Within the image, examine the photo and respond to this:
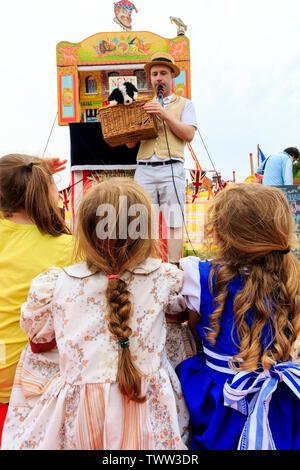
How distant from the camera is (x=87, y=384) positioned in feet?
2.70

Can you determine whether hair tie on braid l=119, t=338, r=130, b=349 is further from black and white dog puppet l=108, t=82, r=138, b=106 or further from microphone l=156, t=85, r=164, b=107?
microphone l=156, t=85, r=164, b=107

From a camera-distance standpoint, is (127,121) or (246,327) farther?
(127,121)

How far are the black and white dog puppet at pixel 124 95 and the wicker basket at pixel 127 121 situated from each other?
25mm

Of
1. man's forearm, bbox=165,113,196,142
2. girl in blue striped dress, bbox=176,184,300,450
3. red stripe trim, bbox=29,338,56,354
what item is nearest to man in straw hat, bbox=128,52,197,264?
man's forearm, bbox=165,113,196,142

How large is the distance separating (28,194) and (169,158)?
4.27 ft

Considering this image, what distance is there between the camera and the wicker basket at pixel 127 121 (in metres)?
2.05

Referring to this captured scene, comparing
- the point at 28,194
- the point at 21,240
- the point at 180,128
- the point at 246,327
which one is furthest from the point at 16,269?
the point at 180,128

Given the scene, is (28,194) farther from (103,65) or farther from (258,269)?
(103,65)

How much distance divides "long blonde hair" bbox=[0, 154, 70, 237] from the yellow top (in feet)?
0.15

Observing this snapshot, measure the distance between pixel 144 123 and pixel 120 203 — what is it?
4.41ft

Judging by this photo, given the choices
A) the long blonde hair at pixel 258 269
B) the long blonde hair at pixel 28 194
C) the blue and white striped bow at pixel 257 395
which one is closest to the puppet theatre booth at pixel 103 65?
the long blonde hair at pixel 28 194

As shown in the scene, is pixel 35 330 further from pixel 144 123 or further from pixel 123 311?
pixel 144 123

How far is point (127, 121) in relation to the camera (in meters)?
2.09
